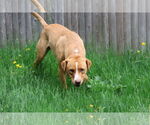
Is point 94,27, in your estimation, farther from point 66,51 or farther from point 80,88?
point 80,88

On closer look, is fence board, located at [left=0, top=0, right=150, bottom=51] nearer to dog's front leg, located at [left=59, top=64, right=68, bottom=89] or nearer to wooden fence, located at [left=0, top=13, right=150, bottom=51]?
wooden fence, located at [left=0, top=13, right=150, bottom=51]

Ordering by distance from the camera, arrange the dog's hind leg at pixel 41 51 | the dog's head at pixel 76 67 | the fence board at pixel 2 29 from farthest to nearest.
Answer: the fence board at pixel 2 29 < the dog's hind leg at pixel 41 51 < the dog's head at pixel 76 67

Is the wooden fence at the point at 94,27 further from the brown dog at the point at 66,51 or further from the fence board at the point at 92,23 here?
the brown dog at the point at 66,51

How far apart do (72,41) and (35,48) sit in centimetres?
140

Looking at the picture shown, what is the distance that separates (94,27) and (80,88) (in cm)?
241

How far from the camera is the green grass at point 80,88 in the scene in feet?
24.1

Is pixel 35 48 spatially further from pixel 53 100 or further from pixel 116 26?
pixel 53 100

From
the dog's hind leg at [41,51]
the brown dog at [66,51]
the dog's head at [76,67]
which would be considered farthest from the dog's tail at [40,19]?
the dog's head at [76,67]

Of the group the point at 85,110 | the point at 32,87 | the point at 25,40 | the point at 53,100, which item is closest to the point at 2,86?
the point at 32,87

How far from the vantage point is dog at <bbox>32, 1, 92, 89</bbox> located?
7957mm

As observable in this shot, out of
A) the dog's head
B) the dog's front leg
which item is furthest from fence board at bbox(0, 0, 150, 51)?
the dog's head

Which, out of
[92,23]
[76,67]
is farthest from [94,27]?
[76,67]

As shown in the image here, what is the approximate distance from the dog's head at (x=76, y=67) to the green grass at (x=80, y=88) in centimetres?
23

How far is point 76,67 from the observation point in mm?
7934
